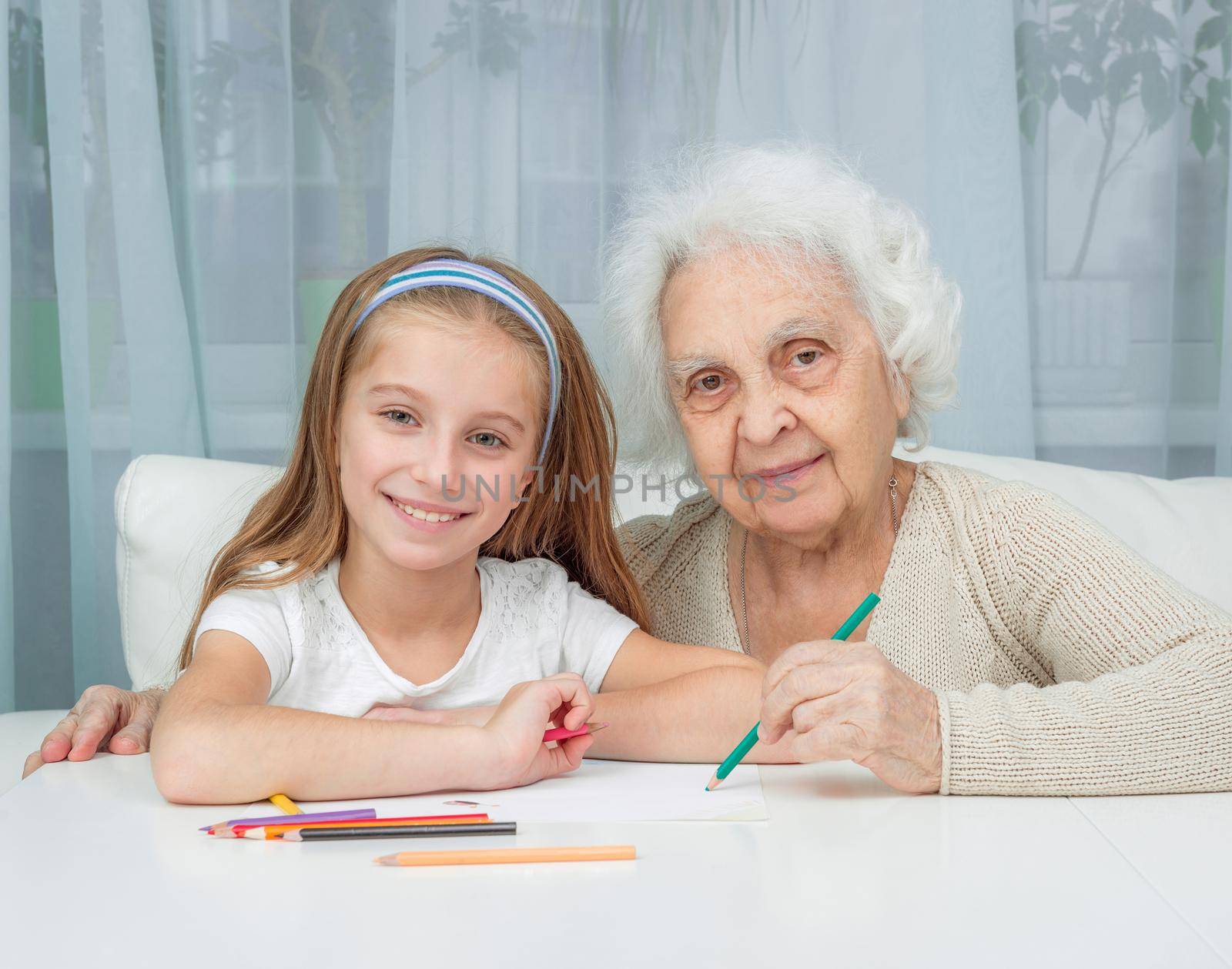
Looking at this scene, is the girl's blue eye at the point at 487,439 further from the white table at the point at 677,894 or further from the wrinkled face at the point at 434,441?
the white table at the point at 677,894

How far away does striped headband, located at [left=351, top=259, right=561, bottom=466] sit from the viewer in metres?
1.30

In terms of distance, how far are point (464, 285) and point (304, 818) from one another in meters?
0.61

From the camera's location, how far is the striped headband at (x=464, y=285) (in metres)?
1.30

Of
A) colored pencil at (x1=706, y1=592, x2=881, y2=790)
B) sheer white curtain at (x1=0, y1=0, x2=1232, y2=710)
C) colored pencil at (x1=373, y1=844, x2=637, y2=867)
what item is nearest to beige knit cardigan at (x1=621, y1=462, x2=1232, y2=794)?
colored pencil at (x1=706, y1=592, x2=881, y2=790)

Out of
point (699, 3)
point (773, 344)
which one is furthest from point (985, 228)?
point (773, 344)

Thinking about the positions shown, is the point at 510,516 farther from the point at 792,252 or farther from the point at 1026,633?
the point at 1026,633

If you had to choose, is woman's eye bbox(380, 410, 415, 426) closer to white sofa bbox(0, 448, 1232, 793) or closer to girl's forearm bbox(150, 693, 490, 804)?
girl's forearm bbox(150, 693, 490, 804)

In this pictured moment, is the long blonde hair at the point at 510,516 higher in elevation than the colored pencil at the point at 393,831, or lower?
higher

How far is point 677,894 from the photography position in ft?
2.59

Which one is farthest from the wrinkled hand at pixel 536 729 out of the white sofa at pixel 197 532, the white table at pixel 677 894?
the white sofa at pixel 197 532

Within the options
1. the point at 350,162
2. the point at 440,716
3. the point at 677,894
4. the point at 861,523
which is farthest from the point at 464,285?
the point at 350,162

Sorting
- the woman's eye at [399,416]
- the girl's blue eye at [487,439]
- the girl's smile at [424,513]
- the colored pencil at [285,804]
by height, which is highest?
the woman's eye at [399,416]

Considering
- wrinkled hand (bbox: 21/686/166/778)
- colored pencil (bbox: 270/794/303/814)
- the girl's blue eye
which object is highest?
the girl's blue eye

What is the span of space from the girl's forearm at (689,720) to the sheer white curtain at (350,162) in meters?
1.00
